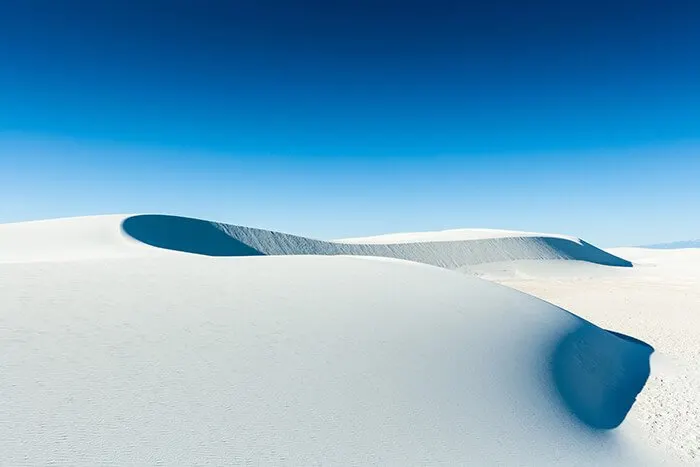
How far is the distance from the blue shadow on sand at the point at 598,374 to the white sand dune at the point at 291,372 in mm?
51

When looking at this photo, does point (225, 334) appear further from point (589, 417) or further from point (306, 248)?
point (306, 248)

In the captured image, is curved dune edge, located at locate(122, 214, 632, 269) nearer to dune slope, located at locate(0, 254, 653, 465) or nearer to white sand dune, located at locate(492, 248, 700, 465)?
white sand dune, located at locate(492, 248, 700, 465)

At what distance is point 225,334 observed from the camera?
21.6 ft

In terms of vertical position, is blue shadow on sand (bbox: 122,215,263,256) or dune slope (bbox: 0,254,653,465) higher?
blue shadow on sand (bbox: 122,215,263,256)

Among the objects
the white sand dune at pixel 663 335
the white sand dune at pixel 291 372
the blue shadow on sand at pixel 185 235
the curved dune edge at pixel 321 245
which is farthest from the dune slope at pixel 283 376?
the blue shadow on sand at pixel 185 235

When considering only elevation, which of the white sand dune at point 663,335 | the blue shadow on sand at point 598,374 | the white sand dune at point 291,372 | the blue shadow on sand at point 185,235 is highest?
the blue shadow on sand at point 185,235

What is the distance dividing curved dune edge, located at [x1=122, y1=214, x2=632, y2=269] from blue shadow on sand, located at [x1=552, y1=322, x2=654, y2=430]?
30.9 metres

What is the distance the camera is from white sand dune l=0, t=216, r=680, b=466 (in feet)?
14.0

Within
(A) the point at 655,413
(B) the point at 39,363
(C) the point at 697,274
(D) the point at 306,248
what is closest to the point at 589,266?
(C) the point at 697,274

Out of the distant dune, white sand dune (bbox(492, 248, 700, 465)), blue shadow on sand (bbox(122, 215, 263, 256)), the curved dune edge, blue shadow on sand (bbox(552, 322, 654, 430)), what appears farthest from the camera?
the curved dune edge

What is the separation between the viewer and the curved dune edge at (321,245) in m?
37.4

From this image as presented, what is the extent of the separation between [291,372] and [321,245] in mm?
41458

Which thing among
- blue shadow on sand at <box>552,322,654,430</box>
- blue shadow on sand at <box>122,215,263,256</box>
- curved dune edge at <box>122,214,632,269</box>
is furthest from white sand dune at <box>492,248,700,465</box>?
blue shadow on sand at <box>122,215,263,256</box>

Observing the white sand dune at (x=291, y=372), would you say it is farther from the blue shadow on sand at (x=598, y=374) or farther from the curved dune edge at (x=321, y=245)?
the curved dune edge at (x=321, y=245)
